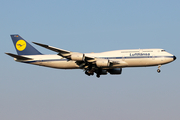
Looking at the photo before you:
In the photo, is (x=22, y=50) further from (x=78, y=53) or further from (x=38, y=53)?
(x=78, y=53)

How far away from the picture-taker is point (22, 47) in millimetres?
62250

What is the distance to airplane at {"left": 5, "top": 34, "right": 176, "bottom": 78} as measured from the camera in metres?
53.4

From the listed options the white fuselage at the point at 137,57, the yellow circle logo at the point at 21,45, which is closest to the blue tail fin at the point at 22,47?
the yellow circle logo at the point at 21,45

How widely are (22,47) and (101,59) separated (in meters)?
17.7

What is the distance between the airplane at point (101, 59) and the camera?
175ft

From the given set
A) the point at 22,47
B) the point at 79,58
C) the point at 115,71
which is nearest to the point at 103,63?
the point at 79,58

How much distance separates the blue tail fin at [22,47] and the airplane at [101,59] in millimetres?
1663

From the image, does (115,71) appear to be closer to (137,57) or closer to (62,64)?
(137,57)

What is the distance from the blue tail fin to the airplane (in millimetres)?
1663

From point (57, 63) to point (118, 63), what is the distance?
11.8m

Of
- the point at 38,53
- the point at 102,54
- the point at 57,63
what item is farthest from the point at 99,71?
the point at 38,53

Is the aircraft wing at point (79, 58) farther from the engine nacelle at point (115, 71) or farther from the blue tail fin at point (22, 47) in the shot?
the blue tail fin at point (22, 47)

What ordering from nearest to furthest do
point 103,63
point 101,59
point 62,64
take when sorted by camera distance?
point 103,63, point 101,59, point 62,64

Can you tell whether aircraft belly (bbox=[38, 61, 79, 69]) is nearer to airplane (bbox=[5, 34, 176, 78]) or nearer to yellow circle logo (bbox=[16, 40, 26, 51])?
airplane (bbox=[5, 34, 176, 78])
